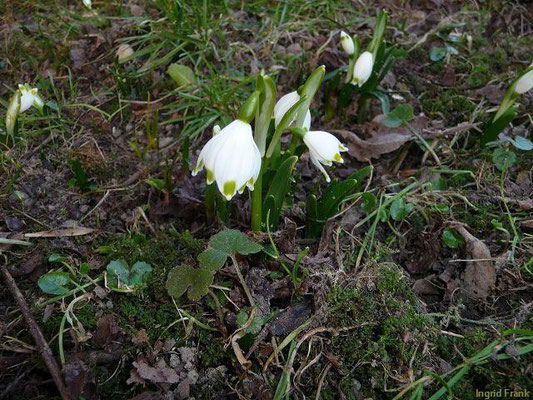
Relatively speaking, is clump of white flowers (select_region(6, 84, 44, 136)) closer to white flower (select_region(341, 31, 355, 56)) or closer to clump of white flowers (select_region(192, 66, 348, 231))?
clump of white flowers (select_region(192, 66, 348, 231))

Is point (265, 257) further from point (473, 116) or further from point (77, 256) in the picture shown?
point (473, 116)

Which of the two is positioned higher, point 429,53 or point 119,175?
point 429,53

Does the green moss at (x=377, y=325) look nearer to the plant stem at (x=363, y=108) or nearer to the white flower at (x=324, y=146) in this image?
the white flower at (x=324, y=146)

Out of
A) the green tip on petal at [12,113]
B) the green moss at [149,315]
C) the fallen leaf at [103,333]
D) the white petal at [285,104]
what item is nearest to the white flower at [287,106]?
the white petal at [285,104]

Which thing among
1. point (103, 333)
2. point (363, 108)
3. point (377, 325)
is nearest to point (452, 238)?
point (377, 325)

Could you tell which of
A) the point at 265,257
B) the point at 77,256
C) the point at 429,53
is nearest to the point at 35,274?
the point at 77,256

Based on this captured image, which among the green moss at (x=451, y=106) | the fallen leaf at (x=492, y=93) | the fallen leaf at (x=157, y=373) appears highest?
the fallen leaf at (x=492, y=93)
